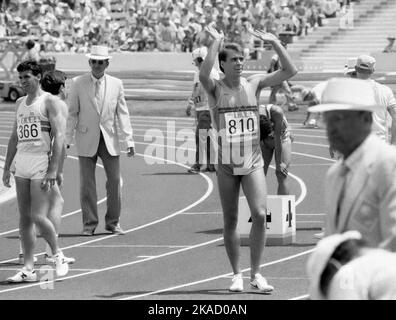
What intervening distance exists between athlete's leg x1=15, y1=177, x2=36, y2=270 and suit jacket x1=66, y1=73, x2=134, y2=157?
350 cm

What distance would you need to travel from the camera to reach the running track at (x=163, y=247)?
11461 mm

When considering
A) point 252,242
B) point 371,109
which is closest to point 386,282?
point 371,109

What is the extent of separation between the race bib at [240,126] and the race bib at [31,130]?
79.6 inches

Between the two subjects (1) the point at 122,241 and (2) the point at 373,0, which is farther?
(2) the point at 373,0

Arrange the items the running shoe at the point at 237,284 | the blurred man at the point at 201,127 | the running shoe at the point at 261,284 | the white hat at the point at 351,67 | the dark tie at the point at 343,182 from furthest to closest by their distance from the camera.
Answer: the blurred man at the point at 201,127 < the white hat at the point at 351,67 < the running shoe at the point at 237,284 < the running shoe at the point at 261,284 < the dark tie at the point at 343,182

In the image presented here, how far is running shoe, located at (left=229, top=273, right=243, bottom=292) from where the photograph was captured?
11.2m

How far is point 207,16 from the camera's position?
44469mm

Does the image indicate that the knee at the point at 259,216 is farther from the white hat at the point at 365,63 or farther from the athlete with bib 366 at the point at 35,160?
the white hat at the point at 365,63

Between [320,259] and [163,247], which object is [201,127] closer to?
[163,247]

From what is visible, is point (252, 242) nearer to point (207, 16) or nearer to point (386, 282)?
point (386, 282)

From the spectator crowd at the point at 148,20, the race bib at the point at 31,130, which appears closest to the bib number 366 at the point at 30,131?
the race bib at the point at 31,130

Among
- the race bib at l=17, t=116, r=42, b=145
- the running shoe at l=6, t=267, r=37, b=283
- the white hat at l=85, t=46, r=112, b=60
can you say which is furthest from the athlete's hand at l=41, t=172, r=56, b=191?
the white hat at l=85, t=46, r=112, b=60

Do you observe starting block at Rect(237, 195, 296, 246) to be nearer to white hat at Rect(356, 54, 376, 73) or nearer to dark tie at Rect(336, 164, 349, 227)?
white hat at Rect(356, 54, 376, 73)

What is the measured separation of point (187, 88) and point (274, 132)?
27.2 m
